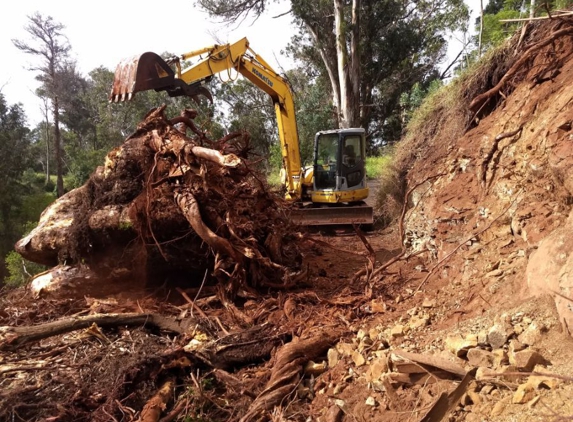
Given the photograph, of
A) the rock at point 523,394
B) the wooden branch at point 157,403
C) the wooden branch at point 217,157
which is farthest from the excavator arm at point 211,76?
the rock at point 523,394

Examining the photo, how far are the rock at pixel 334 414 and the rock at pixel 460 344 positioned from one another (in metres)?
0.93

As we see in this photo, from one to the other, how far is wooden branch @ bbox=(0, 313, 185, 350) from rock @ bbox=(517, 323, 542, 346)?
337 cm

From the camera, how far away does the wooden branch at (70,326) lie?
14.3 feet

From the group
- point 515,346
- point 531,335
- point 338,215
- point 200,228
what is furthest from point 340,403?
point 338,215

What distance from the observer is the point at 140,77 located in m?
6.37

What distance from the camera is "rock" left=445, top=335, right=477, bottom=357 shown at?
298 cm

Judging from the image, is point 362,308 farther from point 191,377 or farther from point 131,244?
point 131,244

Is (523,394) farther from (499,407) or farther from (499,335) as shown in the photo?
(499,335)

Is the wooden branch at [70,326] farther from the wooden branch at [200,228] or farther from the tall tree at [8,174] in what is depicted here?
the tall tree at [8,174]

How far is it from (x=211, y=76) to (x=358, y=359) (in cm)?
630

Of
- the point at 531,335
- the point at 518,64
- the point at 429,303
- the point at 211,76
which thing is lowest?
the point at 429,303

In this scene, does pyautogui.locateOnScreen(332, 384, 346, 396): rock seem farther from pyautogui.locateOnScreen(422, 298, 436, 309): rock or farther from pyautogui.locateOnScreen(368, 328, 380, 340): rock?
pyautogui.locateOnScreen(422, 298, 436, 309): rock

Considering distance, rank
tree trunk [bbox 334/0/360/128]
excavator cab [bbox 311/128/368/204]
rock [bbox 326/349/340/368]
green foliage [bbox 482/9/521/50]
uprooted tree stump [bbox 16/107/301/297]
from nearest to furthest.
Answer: rock [bbox 326/349/340/368]
uprooted tree stump [bbox 16/107/301/297]
green foliage [bbox 482/9/521/50]
excavator cab [bbox 311/128/368/204]
tree trunk [bbox 334/0/360/128]

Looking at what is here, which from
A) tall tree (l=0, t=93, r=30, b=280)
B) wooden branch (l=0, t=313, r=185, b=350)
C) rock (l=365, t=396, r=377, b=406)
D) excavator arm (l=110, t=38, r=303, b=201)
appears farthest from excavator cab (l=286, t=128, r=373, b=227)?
tall tree (l=0, t=93, r=30, b=280)
